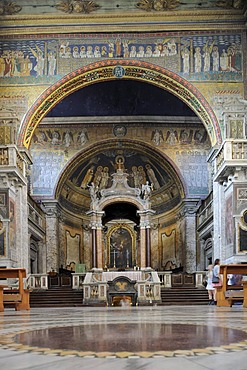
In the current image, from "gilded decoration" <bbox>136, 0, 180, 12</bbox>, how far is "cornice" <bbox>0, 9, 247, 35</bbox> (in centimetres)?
20

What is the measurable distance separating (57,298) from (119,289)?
7.62ft

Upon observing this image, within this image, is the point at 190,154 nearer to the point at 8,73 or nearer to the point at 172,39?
the point at 172,39

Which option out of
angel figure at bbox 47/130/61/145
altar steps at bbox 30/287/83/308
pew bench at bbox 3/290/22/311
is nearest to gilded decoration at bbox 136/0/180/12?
altar steps at bbox 30/287/83/308

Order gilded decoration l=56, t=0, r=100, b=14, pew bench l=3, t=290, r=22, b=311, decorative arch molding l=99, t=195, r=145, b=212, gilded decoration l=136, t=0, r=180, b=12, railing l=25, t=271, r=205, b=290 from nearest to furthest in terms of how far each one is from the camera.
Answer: pew bench l=3, t=290, r=22, b=311 < gilded decoration l=136, t=0, r=180, b=12 < gilded decoration l=56, t=0, r=100, b=14 < railing l=25, t=271, r=205, b=290 < decorative arch molding l=99, t=195, r=145, b=212

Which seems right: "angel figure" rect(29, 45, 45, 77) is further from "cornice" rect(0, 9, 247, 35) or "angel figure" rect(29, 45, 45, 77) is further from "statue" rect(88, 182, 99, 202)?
"statue" rect(88, 182, 99, 202)

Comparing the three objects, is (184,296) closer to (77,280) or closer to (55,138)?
(77,280)

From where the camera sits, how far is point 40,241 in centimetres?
3003

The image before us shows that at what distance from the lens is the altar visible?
69.6ft

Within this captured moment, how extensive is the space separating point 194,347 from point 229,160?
15548 millimetres

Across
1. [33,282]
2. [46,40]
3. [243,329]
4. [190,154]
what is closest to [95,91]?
[190,154]

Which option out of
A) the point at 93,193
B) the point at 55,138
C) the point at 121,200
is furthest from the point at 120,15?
the point at 55,138

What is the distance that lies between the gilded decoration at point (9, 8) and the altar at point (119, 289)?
32.9 feet

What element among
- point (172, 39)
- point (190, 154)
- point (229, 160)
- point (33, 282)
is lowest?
point (33, 282)

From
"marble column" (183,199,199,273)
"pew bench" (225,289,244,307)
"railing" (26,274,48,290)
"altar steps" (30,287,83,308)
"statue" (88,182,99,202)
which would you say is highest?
"statue" (88,182,99,202)
